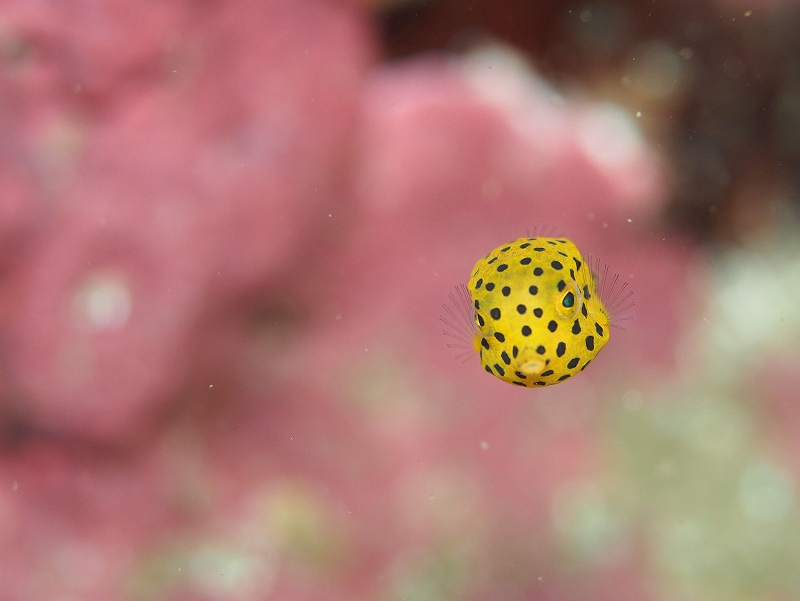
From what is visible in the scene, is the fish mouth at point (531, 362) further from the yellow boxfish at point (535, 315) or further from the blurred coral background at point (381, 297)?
the blurred coral background at point (381, 297)

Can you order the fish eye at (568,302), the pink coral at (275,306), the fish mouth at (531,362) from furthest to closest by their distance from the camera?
the pink coral at (275,306)
the fish eye at (568,302)
the fish mouth at (531,362)

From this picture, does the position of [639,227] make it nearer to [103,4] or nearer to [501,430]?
[501,430]

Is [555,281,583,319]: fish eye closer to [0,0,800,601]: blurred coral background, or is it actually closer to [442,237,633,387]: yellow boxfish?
[442,237,633,387]: yellow boxfish

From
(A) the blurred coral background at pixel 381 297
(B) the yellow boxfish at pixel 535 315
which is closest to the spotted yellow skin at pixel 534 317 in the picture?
(B) the yellow boxfish at pixel 535 315

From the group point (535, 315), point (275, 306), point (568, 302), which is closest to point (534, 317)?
point (535, 315)

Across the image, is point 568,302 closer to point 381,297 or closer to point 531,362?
point 531,362

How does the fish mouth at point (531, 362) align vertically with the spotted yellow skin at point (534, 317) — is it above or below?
below

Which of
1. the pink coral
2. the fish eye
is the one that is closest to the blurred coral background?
the pink coral
